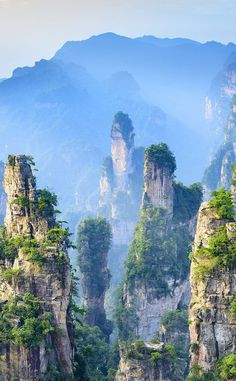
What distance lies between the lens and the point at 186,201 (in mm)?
43812

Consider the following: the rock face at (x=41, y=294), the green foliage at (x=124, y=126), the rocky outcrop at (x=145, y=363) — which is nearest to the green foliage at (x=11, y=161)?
the rock face at (x=41, y=294)

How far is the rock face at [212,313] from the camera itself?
876 inches

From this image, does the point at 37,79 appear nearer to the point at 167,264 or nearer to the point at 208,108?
the point at 208,108

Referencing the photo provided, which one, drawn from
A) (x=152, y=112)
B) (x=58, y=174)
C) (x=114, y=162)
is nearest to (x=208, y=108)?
(x=152, y=112)

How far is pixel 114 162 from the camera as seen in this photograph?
80438 millimetres

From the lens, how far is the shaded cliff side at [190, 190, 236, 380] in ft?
72.8

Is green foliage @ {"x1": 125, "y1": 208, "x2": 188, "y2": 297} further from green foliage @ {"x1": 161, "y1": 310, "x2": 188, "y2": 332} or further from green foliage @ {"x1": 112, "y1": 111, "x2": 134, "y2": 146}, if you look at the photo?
green foliage @ {"x1": 112, "y1": 111, "x2": 134, "y2": 146}

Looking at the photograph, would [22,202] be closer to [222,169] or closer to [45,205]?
[45,205]

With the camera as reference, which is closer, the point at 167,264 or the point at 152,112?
the point at 167,264

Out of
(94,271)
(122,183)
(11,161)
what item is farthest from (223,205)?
Answer: (122,183)

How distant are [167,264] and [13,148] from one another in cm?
9592

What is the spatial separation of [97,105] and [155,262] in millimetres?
113529

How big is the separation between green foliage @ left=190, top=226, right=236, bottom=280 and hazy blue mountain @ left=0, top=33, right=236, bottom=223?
6635cm

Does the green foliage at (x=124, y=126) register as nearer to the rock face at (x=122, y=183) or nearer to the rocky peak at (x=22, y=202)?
the rock face at (x=122, y=183)
